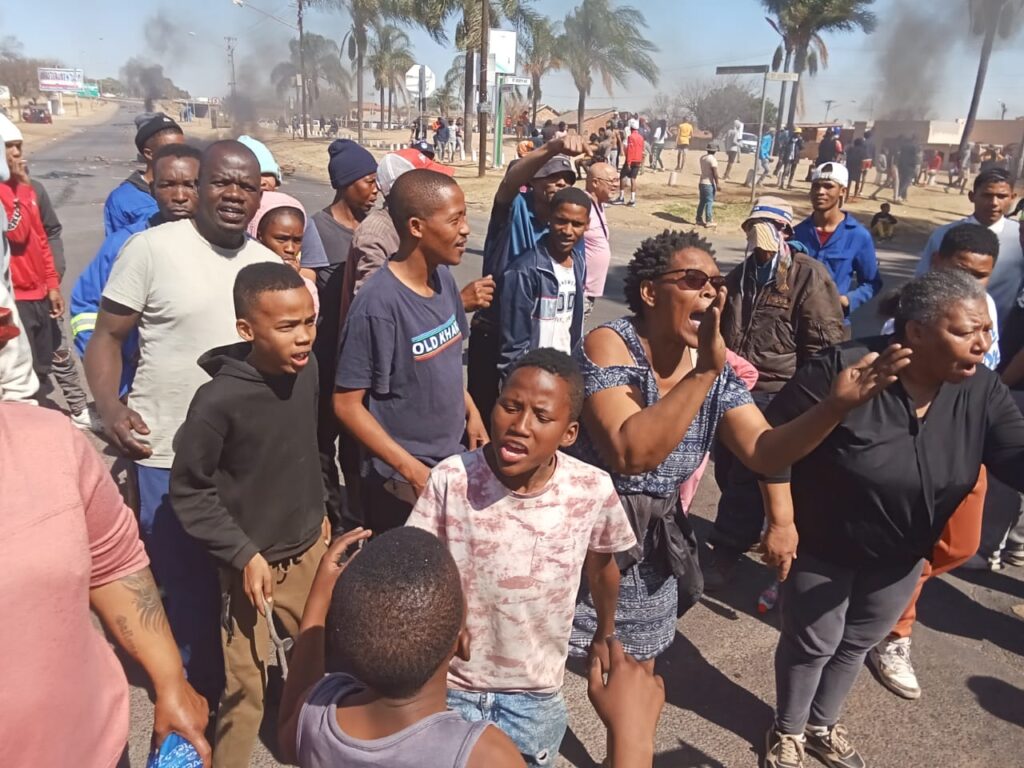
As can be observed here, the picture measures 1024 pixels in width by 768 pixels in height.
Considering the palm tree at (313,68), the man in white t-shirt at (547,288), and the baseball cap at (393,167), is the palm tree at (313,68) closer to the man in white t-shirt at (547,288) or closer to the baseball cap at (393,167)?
the baseball cap at (393,167)

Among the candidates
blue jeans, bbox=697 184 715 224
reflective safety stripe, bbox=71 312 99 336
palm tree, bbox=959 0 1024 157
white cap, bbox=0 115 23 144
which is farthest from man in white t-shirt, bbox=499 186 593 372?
palm tree, bbox=959 0 1024 157

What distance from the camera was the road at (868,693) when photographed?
2.86 metres

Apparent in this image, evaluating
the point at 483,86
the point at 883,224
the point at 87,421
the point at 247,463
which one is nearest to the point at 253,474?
the point at 247,463

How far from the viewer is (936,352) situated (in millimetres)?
2219

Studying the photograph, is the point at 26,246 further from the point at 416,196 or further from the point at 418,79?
the point at 418,79

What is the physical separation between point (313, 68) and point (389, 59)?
561 cm

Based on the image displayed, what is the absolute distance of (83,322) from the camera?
118 inches

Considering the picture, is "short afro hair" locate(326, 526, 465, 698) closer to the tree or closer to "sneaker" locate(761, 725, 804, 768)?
"sneaker" locate(761, 725, 804, 768)

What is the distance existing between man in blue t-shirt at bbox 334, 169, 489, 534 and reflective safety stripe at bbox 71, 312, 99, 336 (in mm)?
1146

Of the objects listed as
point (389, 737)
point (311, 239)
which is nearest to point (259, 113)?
point (311, 239)

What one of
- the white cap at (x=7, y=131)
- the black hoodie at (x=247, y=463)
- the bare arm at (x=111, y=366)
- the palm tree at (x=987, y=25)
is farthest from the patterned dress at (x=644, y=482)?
the palm tree at (x=987, y=25)

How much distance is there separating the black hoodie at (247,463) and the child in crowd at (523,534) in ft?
2.07

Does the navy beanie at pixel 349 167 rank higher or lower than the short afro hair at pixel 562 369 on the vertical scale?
higher

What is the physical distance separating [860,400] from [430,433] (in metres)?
1.43
